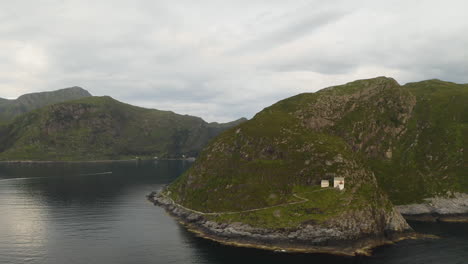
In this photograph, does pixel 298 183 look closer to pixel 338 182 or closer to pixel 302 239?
pixel 338 182

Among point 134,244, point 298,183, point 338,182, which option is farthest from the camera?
point 298,183

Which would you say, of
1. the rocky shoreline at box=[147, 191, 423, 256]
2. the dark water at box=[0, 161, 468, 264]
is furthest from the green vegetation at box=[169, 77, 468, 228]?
the dark water at box=[0, 161, 468, 264]

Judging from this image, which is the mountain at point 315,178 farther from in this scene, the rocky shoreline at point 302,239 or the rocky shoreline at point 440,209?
the rocky shoreline at point 440,209

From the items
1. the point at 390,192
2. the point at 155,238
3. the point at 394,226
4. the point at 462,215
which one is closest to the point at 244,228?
the point at 155,238

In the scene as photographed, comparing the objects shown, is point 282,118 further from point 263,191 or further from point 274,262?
point 274,262

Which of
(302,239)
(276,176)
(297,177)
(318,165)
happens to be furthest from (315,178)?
(302,239)

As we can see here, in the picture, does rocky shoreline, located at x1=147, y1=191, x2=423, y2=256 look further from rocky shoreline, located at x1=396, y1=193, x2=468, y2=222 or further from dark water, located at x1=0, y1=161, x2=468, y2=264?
rocky shoreline, located at x1=396, y1=193, x2=468, y2=222

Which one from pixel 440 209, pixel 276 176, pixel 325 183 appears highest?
pixel 276 176
